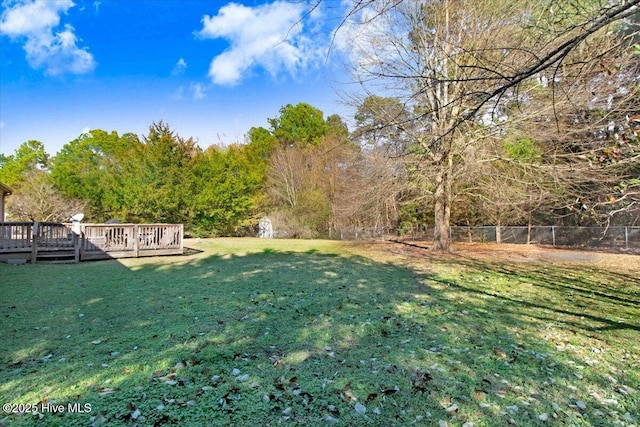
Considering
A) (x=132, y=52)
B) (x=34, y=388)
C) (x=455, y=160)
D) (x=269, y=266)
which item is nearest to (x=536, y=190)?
(x=455, y=160)

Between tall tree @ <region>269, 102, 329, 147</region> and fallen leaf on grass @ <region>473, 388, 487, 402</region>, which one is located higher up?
tall tree @ <region>269, 102, 329, 147</region>

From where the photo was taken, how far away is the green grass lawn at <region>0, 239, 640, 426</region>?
204 centimetres

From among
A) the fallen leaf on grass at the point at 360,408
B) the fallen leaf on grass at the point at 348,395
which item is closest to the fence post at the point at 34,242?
the fallen leaf on grass at the point at 348,395

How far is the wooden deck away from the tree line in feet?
22.4

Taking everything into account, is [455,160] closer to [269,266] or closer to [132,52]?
[269,266]

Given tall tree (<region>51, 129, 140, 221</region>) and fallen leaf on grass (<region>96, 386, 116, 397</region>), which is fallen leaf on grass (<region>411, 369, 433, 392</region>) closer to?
fallen leaf on grass (<region>96, 386, 116, 397</region>)

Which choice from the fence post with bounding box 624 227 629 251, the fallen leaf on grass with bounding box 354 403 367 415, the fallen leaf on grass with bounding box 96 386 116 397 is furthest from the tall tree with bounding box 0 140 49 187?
the fence post with bounding box 624 227 629 251

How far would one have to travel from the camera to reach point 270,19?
112 inches

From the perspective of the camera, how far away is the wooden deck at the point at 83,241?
851 centimetres

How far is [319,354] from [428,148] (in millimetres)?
2444

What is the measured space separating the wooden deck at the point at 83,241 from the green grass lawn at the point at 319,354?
377 centimetres

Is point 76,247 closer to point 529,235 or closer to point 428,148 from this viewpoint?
point 428,148

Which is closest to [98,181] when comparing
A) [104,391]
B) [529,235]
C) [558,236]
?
[104,391]

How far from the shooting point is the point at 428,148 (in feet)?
11.6
